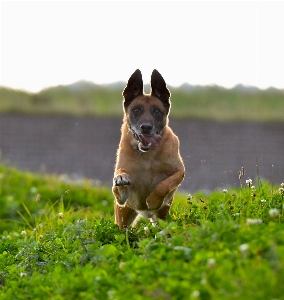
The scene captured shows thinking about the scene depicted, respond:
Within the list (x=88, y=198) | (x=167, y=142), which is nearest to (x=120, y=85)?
(x=88, y=198)

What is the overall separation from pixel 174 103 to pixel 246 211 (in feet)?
52.0

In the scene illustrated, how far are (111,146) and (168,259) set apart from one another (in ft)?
43.2

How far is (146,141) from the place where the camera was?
21.7 feet

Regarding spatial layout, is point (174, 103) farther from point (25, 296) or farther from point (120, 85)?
point (25, 296)

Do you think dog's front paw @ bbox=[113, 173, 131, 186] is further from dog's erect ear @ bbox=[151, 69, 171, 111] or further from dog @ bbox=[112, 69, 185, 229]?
dog's erect ear @ bbox=[151, 69, 171, 111]

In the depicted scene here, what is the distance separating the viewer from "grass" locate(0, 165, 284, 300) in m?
3.71

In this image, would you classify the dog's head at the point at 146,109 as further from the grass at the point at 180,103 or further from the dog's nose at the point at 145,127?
the grass at the point at 180,103

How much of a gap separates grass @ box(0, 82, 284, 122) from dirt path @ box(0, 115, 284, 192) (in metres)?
0.76

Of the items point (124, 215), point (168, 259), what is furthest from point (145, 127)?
point (168, 259)

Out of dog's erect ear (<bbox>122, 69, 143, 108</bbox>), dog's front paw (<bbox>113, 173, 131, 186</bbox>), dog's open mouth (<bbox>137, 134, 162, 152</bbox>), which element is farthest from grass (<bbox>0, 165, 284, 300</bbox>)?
dog's erect ear (<bbox>122, 69, 143, 108</bbox>)

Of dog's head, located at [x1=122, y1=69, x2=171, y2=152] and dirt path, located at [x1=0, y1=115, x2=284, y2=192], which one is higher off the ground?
dog's head, located at [x1=122, y1=69, x2=171, y2=152]

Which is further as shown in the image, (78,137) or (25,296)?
(78,137)

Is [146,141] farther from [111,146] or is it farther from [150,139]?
[111,146]

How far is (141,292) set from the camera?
4.00 m
